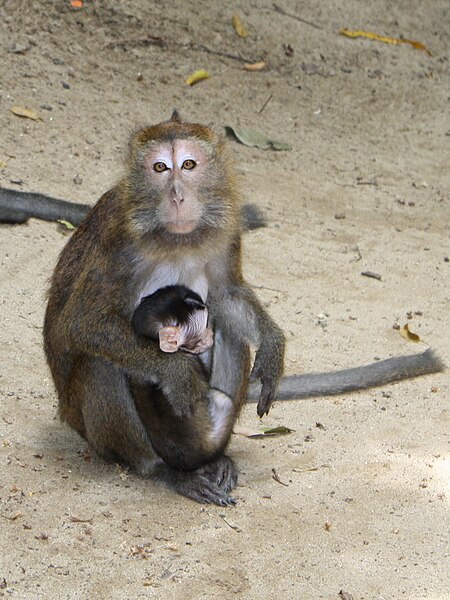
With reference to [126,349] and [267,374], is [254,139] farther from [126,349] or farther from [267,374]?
[126,349]

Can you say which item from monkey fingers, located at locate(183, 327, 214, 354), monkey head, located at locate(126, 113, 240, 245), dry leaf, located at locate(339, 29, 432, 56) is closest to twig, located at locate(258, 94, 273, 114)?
dry leaf, located at locate(339, 29, 432, 56)

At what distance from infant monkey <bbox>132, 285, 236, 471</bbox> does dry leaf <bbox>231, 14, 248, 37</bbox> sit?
6.02 m

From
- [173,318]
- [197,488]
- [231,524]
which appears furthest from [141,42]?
[231,524]

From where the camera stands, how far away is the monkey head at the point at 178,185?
484 centimetres

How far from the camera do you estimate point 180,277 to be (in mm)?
5133

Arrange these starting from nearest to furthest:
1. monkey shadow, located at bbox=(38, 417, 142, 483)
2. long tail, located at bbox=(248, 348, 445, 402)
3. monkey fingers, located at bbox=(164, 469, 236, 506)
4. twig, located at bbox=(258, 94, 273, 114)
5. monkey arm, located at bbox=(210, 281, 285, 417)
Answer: monkey fingers, located at bbox=(164, 469, 236, 506) < monkey shadow, located at bbox=(38, 417, 142, 483) < monkey arm, located at bbox=(210, 281, 285, 417) < long tail, located at bbox=(248, 348, 445, 402) < twig, located at bbox=(258, 94, 273, 114)

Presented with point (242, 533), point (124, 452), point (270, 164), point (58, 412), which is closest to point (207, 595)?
point (242, 533)

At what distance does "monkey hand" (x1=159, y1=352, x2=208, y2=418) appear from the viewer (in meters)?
4.93

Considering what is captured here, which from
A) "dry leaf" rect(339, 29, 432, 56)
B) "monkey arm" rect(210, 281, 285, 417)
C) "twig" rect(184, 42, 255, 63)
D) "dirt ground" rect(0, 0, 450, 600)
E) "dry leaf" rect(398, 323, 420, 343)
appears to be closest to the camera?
"dirt ground" rect(0, 0, 450, 600)

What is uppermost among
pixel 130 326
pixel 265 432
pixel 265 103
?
pixel 265 103

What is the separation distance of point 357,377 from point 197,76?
468 centimetres

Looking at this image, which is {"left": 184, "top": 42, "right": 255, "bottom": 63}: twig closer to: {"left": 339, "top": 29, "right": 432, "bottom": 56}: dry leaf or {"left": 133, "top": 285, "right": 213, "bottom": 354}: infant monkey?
{"left": 339, "top": 29, "right": 432, "bottom": 56}: dry leaf

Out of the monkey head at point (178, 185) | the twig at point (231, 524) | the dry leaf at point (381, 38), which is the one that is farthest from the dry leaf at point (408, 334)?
the dry leaf at point (381, 38)

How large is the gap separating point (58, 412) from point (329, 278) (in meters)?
2.84
